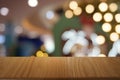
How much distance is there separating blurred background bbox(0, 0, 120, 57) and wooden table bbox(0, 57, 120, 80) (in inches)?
60.7

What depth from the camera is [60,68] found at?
0.30 meters

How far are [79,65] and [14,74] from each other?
94mm

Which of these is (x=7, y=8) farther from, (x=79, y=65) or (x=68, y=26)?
(x=79, y=65)

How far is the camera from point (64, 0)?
6.53 feet

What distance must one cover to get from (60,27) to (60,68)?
5.35 feet

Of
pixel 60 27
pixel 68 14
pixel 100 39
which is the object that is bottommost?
pixel 100 39

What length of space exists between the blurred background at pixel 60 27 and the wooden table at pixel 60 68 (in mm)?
1541

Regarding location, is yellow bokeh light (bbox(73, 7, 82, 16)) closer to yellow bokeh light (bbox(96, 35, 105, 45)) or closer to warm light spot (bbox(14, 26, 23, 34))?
yellow bokeh light (bbox(96, 35, 105, 45))

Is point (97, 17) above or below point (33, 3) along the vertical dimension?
below

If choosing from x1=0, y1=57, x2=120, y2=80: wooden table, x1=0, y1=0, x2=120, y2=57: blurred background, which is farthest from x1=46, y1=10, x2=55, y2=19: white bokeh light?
x1=0, y1=57, x2=120, y2=80: wooden table

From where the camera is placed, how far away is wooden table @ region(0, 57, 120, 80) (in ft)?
0.86

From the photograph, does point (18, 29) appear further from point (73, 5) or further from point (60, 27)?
point (73, 5)

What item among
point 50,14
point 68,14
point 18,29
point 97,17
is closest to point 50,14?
→ point 50,14

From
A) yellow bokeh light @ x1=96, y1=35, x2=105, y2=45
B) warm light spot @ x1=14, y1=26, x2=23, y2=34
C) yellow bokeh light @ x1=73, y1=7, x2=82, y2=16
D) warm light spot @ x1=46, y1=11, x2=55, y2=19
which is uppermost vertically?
yellow bokeh light @ x1=73, y1=7, x2=82, y2=16
